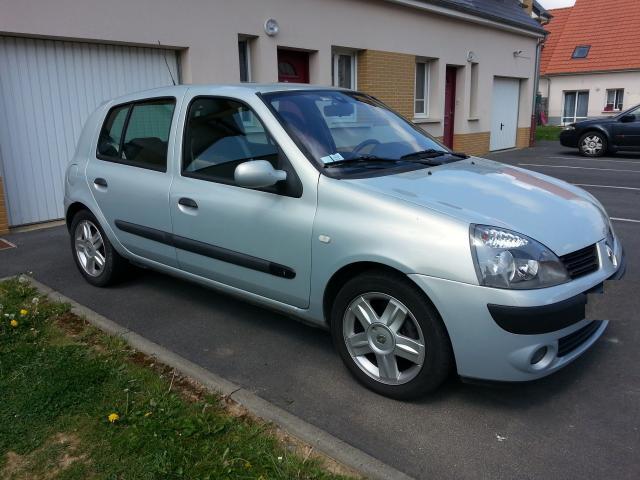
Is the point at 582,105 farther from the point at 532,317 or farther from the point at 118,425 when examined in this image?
the point at 118,425

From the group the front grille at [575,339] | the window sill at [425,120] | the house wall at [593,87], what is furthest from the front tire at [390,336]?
the house wall at [593,87]

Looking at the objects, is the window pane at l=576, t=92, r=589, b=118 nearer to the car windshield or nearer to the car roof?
the car windshield

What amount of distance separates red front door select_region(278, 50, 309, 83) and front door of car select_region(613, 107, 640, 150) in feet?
30.2

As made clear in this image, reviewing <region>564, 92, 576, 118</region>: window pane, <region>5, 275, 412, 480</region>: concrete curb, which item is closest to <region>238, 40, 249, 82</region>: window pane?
<region>5, 275, 412, 480</region>: concrete curb

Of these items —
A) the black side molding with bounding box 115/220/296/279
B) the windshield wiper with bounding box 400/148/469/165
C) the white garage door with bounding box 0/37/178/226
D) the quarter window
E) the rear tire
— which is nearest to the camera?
the black side molding with bounding box 115/220/296/279

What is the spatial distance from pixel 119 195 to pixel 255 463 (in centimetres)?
270

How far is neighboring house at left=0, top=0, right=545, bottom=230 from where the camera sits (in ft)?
23.2

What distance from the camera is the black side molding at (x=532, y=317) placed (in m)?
2.68

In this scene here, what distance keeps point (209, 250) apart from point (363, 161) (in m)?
1.20

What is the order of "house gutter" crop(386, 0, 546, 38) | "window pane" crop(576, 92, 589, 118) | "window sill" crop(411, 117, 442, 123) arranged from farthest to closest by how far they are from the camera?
"window pane" crop(576, 92, 589, 118)
"window sill" crop(411, 117, 442, 123)
"house gutter" crop(386, 0, 546, 38)

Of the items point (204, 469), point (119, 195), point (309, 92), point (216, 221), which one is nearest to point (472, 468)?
point (204, 469)

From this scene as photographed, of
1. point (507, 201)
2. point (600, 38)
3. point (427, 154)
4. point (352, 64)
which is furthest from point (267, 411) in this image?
point (600, 38)

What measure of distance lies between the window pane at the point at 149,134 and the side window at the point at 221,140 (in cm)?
26

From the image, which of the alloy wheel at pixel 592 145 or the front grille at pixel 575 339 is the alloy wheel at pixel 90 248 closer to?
the front grille at pixel 575 339
